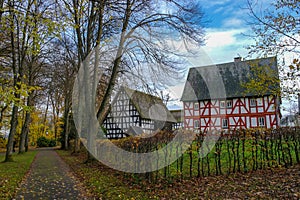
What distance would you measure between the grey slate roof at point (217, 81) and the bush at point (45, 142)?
24.8m

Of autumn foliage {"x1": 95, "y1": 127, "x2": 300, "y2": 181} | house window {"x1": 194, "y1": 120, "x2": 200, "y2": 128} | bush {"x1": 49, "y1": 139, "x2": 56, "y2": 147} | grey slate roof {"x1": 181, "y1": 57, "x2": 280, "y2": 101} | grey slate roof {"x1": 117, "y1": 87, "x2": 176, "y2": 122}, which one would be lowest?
bush {"x1": 49, "y1": 139, "x2": 56, "y2": 147}

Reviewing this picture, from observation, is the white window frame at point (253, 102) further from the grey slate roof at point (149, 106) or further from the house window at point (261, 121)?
the grey slate roof at point (149, 106)

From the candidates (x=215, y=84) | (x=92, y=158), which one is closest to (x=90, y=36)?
(x=92, y=158)

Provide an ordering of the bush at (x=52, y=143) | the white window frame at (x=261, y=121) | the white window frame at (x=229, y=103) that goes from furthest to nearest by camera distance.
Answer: the bush at (x=52, y=143) < the white window frame at (x=229, y=103) < the white window frame at (x=261, y=121)

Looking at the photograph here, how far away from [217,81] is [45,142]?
29405mm

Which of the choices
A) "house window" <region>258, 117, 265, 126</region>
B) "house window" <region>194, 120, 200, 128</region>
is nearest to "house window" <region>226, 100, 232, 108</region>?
"house window" <region>258, 117, 265, 126</region>

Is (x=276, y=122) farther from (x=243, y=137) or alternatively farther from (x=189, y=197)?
(x=189, y=197)

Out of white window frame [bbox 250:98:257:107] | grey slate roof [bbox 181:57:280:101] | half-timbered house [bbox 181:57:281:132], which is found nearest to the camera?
half-timbered house [bbox 181:57:281:132]

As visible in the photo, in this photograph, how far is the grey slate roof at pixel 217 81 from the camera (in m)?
27.6

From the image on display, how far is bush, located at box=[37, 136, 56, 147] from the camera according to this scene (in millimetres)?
41634

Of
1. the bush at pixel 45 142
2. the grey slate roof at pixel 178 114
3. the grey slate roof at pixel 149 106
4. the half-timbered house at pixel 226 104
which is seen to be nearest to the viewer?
the grey slate roof at pixel 149 106

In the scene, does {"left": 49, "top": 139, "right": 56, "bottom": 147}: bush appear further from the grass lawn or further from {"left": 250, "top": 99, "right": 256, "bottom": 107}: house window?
the grass lawn

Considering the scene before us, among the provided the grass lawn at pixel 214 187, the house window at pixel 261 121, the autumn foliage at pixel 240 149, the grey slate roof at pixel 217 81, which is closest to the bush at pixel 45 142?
the grey slate roof at pixel 217 81

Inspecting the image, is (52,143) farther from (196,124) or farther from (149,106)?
(149,106)
